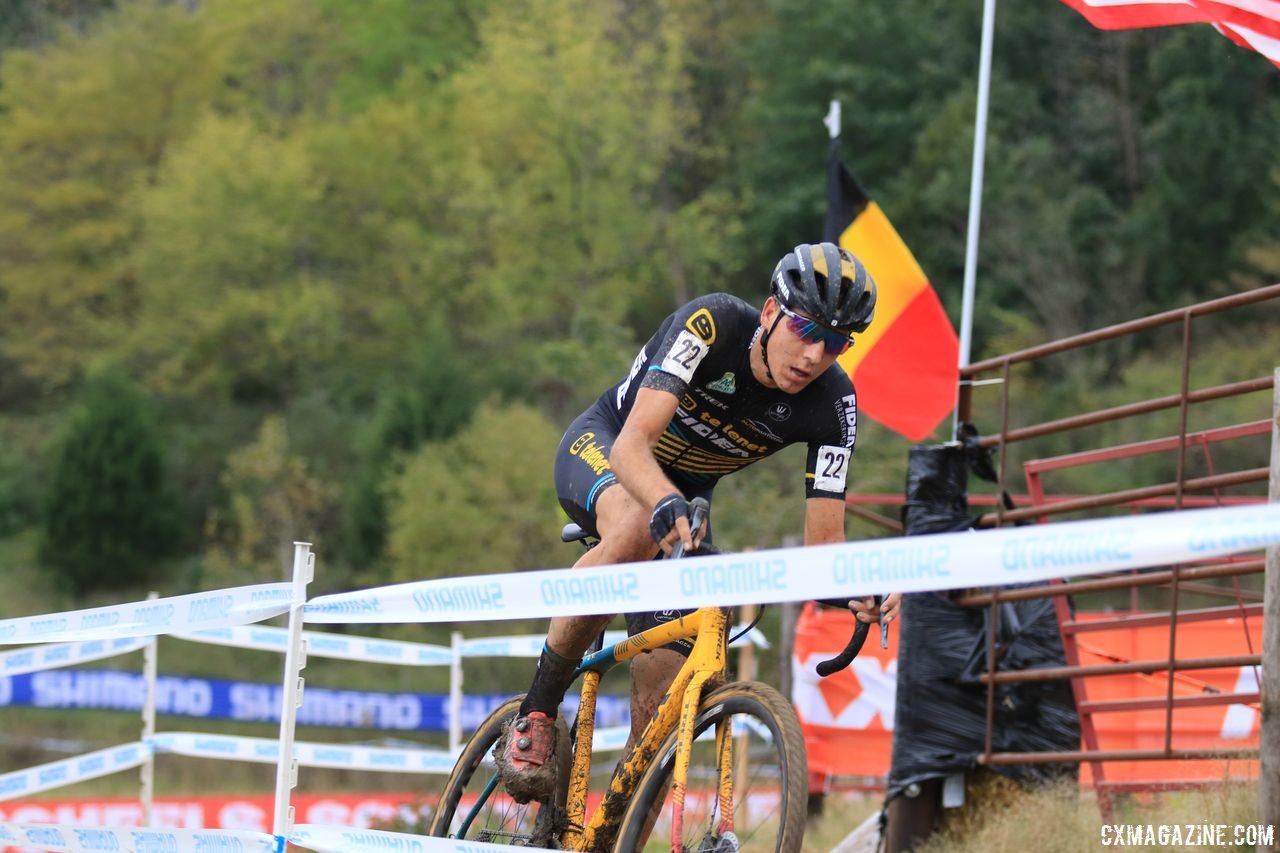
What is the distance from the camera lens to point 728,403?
4957 millimetres

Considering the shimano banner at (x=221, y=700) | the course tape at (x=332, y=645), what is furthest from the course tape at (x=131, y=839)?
the shimano banner at (x=221, y=700)

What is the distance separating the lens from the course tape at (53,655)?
6914 millimetres

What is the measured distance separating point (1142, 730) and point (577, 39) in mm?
38255

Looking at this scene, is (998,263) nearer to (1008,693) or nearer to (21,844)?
(1008,693)

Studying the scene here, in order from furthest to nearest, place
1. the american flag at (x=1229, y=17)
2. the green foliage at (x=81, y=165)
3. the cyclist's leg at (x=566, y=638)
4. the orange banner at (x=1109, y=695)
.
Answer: the green foliage at (x=81, y=165), the orange banner at (x=1109, y=695), the american flag at (x=1229, y=17), the cyclist's leg at (x=566, y=638)

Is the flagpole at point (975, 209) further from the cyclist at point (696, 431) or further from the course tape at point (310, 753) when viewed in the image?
the course tape at point (310, 753)

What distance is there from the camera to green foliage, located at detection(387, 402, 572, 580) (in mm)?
35938

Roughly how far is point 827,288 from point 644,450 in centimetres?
73

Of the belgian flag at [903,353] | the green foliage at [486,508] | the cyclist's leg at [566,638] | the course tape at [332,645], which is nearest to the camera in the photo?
the cyclist's leg at [566,638]

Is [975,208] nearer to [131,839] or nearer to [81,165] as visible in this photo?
[131,839]

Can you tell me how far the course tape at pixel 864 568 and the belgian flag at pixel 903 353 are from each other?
6.70 m

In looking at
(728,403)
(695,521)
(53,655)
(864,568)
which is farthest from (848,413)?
(53,655)

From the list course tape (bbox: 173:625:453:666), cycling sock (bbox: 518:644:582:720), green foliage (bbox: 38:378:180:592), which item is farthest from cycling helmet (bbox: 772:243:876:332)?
green foliage (bbox: 38:378:180:592)

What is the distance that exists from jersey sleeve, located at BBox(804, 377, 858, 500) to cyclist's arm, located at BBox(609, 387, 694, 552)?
0.61m
